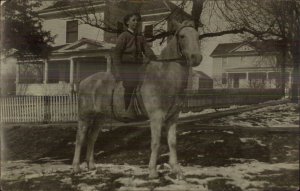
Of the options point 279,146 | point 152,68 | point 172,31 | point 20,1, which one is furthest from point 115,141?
point 20,1

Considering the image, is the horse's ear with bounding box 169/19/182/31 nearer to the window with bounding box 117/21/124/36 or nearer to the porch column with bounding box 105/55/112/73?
the window with bounding box 117/21/124/36

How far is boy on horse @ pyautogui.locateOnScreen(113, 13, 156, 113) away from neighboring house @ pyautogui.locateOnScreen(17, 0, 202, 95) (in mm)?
68

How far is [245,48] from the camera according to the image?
3.15m

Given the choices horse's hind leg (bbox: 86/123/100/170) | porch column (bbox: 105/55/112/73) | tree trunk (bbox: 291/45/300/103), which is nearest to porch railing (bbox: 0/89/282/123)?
tree trunk (bbox: 291/45/300/103)

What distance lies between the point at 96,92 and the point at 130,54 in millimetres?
509

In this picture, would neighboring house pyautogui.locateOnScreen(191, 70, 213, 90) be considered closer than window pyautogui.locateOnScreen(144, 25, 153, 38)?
Yes

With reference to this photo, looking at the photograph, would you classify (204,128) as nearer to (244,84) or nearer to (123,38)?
(244,84)

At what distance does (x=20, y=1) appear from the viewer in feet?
13.5

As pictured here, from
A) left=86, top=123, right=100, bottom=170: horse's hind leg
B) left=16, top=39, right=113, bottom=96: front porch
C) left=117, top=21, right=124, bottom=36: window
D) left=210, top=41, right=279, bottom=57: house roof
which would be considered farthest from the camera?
left=86, top=123, right=100, bottom=170: horse's hind leg

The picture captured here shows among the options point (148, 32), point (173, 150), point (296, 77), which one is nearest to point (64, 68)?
point (148, 32)

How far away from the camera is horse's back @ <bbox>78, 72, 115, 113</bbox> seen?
353 cm

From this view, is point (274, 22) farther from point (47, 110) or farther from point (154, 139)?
point (47, 110)

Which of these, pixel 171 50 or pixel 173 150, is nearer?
pixel 171 50

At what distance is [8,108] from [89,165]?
47.6 inches
